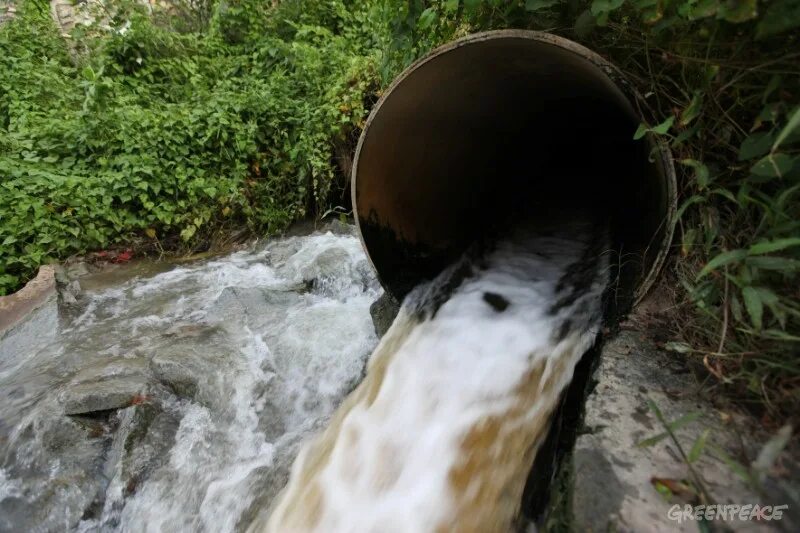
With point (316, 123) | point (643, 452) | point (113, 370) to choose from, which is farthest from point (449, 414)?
point (316, 123)

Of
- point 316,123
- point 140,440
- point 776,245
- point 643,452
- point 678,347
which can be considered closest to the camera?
point 776,245

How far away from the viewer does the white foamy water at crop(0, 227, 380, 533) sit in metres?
2.25

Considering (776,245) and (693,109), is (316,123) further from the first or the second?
(776,245)

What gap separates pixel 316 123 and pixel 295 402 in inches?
124

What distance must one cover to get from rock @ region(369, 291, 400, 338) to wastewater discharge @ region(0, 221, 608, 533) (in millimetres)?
113

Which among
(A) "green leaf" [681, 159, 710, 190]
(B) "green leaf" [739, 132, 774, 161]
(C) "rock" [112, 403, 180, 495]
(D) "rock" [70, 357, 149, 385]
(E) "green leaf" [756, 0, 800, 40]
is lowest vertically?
(C) "rock" [112, 403, 180, 495]

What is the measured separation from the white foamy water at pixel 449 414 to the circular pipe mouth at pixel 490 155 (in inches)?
15.1

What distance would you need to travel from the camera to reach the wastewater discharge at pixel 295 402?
2.06 metres

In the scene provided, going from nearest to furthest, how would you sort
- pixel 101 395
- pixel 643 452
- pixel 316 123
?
1. pixel 643 452
2. pixel 101 395
3. pixel 316 123

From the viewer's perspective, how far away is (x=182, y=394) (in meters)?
2.75

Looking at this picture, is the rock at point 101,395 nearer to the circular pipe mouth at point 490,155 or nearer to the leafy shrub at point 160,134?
the circular pipe mouth at point 490,155

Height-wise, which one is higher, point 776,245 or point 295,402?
point 776,245

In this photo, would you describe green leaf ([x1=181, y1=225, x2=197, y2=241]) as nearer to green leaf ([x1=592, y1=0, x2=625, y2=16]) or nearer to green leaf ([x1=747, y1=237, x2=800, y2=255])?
green leaf ([x1=592, y1=0, x2=625, y2=16])

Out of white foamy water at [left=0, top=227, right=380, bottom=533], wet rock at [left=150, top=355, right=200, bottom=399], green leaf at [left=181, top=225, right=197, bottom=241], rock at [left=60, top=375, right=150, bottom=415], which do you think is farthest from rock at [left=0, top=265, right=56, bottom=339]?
wet rock at [left=150, top=355, right=200, bottom=399]
